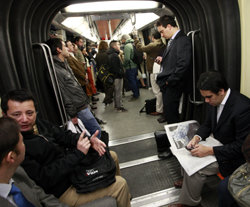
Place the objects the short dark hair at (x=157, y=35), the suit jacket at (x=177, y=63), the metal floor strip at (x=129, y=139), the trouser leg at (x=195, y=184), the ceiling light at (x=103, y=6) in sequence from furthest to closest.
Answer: the short dark hair at (x=157, y=35) < the metal floor strip at (x=129, y=139) < the ceiling light at (x=103, y=6) < the suit jacket at (x=177, y=63) < the trouser leg at (x=195, y=184)

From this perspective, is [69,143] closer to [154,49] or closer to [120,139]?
[120,139]

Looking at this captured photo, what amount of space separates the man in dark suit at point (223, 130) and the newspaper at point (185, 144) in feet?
0.17

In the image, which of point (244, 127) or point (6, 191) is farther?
point (244, 127)

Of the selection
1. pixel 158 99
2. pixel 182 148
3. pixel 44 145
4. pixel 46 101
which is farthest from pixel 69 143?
→ pixel 158 99

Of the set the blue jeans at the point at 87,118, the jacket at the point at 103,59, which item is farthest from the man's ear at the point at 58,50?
the jacket at the point at 103,59

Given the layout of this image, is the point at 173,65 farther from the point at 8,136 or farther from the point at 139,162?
the point at 8,136

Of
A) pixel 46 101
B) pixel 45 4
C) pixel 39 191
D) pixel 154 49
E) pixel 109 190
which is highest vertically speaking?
pixel 45 4

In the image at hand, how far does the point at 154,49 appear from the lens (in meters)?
4.45

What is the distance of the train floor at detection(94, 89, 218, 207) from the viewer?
2.09 meters

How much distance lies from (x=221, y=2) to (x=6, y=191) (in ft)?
8.24

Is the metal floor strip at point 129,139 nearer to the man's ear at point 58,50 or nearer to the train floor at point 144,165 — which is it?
the train floor at point 144,165

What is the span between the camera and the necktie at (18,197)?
1.00m

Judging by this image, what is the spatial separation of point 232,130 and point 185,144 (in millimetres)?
559

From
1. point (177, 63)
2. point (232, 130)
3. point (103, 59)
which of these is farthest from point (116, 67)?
point (232, 130)
